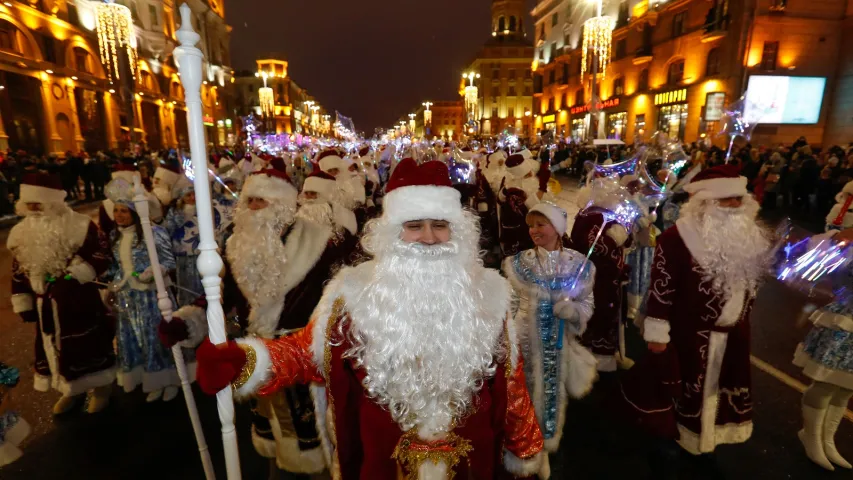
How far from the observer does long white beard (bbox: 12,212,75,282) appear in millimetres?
3953

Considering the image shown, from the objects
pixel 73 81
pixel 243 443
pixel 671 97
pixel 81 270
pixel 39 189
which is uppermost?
pixel 73 81

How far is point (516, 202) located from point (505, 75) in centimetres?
6718

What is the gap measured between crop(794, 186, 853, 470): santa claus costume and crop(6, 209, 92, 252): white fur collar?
605 cm

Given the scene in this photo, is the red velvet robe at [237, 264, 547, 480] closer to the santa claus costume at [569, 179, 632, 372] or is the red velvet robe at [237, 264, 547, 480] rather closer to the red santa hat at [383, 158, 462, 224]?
the red santa hat at [383, 158, 462, 224]

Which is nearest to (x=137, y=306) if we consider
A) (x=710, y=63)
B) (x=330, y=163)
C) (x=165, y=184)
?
(x=165, y=184)

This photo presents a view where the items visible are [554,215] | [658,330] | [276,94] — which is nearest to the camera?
[658,330]

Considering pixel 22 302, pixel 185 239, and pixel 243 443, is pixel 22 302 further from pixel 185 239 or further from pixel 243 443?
pixel 243 443

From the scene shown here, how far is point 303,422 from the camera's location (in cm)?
300

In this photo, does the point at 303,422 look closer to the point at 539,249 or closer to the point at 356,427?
the point at 356,427

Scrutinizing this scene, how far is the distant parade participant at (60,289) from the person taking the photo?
4004 mm

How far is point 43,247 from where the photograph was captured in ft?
13.0

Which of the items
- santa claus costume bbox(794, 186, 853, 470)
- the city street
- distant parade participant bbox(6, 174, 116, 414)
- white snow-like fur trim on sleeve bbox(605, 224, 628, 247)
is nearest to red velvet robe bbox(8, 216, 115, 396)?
distant parade participant bbox(6, 174, 116, 414)

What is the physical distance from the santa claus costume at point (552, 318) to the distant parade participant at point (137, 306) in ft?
10.7

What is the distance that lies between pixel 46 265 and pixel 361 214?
4.81m
